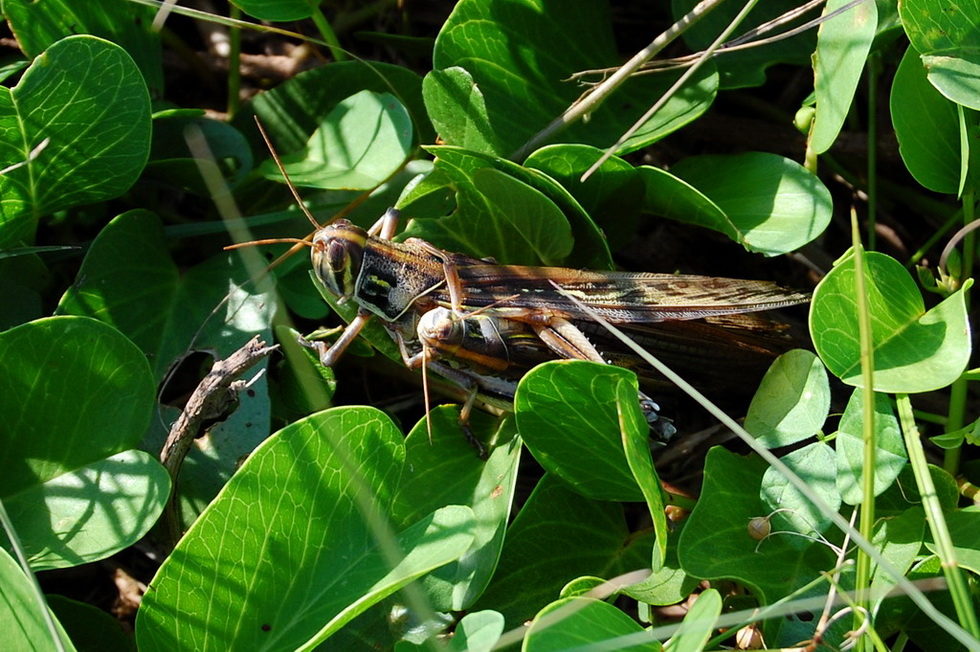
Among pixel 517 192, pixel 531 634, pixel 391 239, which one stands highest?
pixel 517 192

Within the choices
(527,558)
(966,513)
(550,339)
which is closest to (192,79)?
(550,339)

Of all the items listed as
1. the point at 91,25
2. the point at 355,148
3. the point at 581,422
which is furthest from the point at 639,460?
the point at 91,25

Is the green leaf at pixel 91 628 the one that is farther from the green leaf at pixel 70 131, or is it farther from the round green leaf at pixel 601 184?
the round green leaf at pixel 601 184

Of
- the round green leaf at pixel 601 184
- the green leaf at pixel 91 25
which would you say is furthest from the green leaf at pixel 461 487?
the green leaf at pixel 91 25

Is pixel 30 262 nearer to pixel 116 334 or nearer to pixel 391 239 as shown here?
pixel 116 334

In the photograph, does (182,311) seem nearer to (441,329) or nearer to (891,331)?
(441,329)
